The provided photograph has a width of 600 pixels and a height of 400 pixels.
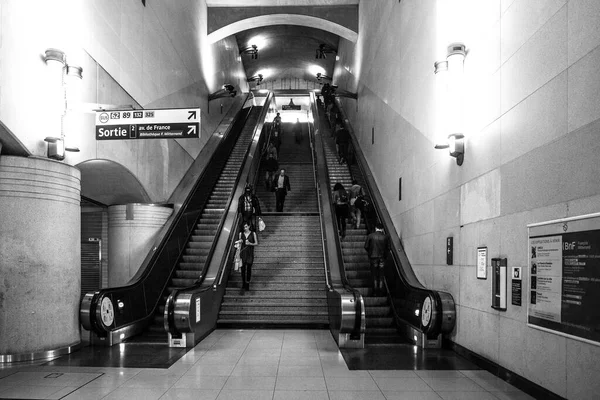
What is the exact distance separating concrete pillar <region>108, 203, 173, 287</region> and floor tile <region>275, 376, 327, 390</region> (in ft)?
20.7

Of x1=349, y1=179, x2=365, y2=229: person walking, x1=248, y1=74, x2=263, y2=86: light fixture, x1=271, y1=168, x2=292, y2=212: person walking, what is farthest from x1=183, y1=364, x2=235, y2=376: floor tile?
x1=248, y1=74, x2=263, y2=86: light fixture

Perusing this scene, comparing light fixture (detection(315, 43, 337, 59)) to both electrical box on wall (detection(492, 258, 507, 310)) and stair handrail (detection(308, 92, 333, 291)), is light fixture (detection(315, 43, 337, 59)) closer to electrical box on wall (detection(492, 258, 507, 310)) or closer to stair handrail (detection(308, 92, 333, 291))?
stair handrail (detection(308, 92, 333, 291))

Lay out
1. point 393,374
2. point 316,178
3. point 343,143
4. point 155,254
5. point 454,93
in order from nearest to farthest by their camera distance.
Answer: point 393,374 → point 454,93 → point 155,254 → point 316,178 → point 343,143

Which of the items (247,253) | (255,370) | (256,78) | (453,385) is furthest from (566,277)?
(256,78)

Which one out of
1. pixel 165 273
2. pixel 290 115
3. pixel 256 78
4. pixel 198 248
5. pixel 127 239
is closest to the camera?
pixel 165 273

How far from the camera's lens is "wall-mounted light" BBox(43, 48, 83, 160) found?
6.55 metres

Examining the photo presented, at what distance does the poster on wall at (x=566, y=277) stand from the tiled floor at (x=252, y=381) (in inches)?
37.2

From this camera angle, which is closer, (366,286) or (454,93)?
(454,93)

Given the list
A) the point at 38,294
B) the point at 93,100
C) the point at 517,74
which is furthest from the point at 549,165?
the point at 93,100

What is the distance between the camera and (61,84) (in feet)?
22.6

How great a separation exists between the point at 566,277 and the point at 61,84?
21.9ft

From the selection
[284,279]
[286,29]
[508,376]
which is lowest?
[508,376]

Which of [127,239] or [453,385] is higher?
[127,239]

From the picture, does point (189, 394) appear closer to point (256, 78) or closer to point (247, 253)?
point (247, 253)
